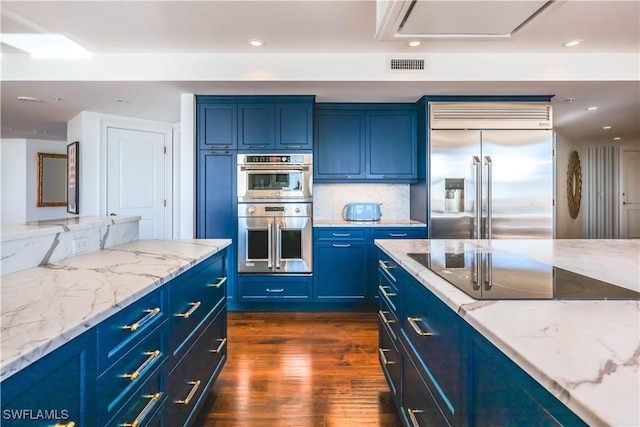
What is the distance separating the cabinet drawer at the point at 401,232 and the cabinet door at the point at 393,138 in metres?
0.64

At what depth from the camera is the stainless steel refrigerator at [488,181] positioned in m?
3.62

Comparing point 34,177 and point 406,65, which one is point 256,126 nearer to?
point 406,65

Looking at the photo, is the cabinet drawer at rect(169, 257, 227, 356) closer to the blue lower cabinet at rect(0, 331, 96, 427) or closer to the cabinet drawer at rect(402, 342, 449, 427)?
the blue lower cabinet at rect(0, 331, 96, 427)

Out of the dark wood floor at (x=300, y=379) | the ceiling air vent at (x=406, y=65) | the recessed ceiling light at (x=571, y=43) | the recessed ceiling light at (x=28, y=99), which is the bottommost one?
the dark wood floor at (x=300, y=379)

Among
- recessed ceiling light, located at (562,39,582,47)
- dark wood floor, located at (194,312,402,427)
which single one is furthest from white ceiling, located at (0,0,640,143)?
dark wood floor, located at (194,312,402,427)

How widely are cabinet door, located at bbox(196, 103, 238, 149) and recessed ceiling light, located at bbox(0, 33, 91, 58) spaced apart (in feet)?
3.50

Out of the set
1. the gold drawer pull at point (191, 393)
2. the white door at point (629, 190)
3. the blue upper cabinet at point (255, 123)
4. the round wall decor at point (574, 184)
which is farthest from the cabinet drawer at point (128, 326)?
the white door at point (629, 190)

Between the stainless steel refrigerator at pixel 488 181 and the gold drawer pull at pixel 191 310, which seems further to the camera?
the stainless steel refrigerator at pixel 488 181

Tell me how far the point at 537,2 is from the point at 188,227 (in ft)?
10.8

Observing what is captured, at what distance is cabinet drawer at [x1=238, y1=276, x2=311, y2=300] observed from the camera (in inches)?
143

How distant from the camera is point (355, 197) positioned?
14.1 feet

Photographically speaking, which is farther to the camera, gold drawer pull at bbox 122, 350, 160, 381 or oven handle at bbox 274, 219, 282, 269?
oven handle at bbox 274, 219, 282, 269

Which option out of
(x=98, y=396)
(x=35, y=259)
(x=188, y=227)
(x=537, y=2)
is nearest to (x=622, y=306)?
(x=537, y=2)

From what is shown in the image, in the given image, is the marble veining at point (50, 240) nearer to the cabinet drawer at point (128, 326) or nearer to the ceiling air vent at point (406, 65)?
the cabinet drawer at point (128, 326)
